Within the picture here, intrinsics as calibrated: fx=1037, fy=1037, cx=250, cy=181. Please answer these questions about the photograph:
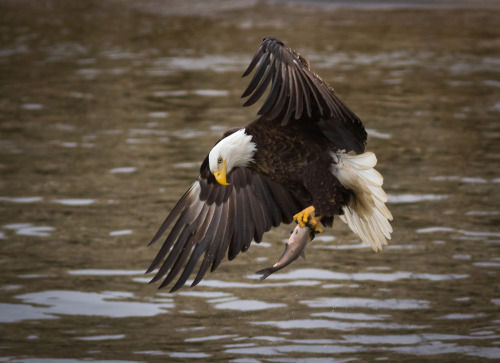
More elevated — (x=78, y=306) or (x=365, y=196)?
(x=365, y=196)

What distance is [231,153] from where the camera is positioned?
14.4ft

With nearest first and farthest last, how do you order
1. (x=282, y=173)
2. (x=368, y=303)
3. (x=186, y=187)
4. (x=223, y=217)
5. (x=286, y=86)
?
(x=286, y=86), (x=282, y=173), (x=223, y=217), (x=368, y=303), (x=186, y=187)

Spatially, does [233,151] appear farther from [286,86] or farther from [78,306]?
[78,306]

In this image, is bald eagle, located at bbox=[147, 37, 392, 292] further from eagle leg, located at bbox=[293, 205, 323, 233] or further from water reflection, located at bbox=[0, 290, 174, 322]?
water reflection, located at bbox=[0, 290, 174, 322]

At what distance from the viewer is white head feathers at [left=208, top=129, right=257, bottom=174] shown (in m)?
4.38

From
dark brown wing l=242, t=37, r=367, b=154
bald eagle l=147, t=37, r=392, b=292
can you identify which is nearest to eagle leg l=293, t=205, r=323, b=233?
bald eagle l=147, t=37, r=392, b=292

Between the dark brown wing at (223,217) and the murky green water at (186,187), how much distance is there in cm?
55

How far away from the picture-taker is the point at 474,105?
→ 11484 mm

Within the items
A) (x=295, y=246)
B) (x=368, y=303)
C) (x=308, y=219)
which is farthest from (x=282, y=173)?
(x=368, y=303)

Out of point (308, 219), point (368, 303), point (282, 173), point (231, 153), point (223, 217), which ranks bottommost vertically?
point (368, 303)

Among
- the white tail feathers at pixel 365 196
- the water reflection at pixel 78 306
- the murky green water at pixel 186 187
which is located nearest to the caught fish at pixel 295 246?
the white tail feathers at pixel 365 196

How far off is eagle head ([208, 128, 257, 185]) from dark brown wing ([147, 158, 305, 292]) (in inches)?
25.2

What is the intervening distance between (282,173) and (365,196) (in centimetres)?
45

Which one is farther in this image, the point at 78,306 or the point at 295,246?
the point at 78,306
